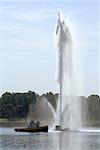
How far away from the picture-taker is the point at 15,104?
14400 centimetres

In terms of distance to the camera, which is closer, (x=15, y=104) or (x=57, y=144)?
(x=57, y=144)

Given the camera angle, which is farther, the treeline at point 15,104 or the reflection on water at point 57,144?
the treeline at point 15,104

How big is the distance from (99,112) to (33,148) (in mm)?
67531

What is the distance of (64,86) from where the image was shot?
81562 millimetres

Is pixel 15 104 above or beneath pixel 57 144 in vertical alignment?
above

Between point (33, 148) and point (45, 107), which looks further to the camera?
point (45, 107)

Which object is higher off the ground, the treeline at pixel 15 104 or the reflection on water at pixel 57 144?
the treeline at pixel 15 104

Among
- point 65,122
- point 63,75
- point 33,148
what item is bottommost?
point 33,148

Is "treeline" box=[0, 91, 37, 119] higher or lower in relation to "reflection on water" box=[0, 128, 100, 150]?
higher

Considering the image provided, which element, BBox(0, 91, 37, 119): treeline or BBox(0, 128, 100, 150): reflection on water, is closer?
BBox(0, 128, 100, 150): reflection on water

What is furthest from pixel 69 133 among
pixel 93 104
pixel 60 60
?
pixel 93 104

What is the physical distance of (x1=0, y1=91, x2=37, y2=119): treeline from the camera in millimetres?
138875

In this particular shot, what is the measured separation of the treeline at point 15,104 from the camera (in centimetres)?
13888

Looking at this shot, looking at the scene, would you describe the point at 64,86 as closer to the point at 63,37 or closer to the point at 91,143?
the point at 63,37
